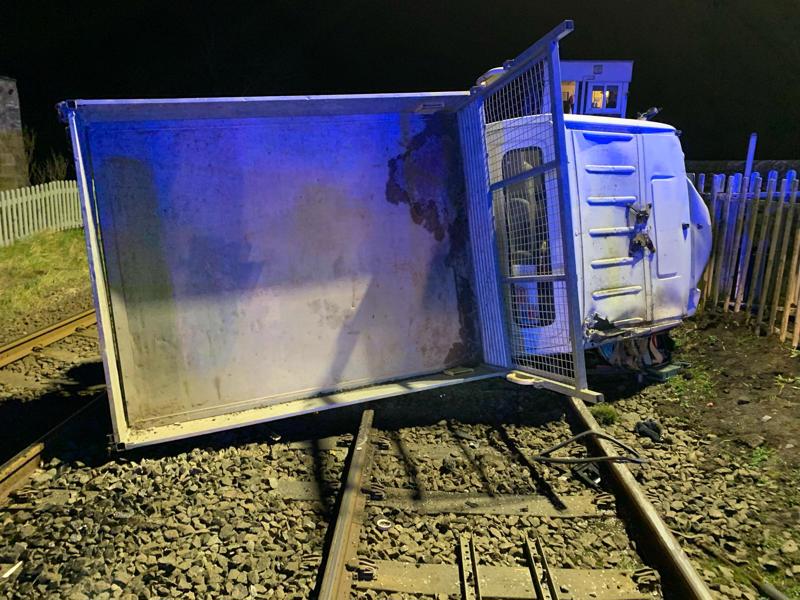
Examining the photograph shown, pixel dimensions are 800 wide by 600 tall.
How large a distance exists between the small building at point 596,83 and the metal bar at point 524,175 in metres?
15.2

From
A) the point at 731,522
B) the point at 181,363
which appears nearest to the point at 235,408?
the point at 181,363

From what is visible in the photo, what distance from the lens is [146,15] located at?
25000 mm

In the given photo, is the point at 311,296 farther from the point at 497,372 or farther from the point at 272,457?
the point at 497,372

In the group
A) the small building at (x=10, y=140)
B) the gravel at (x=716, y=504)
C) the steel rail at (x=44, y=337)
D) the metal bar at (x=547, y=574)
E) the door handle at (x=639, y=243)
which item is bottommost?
the gravel at (x=716, y=504)

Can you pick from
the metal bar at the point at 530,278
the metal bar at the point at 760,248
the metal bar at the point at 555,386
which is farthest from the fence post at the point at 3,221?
the metal bar at the point at 760,248

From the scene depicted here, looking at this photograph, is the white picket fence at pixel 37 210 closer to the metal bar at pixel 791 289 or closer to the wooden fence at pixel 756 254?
the wooden fence at pixel 756 254


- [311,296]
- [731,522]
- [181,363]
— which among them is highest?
[311,296]

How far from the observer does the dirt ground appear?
3625 mm

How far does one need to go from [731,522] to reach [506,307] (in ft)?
8.19

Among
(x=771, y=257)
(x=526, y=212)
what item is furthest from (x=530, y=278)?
(x=771, y=257)

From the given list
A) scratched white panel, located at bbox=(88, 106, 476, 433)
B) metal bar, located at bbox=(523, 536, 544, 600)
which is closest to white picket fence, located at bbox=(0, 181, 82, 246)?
scratched white panel, located at bbox=(88, 106, 476, 433)

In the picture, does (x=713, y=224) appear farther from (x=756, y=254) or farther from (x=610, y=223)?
(x=610, y=223)

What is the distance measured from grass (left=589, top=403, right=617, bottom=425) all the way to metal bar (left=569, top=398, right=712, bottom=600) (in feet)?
2.51

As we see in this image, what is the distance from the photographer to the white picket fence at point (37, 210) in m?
13.4
